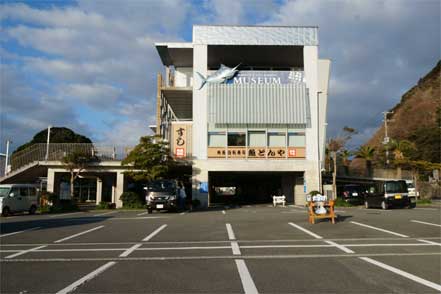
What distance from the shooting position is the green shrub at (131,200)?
28.3 m

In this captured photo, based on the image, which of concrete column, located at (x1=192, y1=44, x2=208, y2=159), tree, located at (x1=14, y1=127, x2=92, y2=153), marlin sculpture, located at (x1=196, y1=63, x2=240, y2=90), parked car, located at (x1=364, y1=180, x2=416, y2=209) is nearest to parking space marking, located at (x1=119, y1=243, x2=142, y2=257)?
parked car, located at (x1=364, y1=180, x2=416, y2=209)

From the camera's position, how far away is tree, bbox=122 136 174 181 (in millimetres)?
26328

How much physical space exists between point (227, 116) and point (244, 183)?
707 inches

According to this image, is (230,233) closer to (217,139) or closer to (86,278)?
(86,278)

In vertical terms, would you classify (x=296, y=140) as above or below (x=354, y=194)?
above

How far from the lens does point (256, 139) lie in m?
31.2

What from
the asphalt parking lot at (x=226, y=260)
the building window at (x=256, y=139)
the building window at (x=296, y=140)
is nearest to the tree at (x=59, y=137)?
the building window at (x=256, y=139)

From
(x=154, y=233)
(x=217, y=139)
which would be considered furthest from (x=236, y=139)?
(x=154, y=233)

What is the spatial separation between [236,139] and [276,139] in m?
3.23

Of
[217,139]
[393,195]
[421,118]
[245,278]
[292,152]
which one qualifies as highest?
[421,118]

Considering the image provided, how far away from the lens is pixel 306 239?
1052 cm

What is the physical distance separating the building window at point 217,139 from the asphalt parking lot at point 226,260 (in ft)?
60.2

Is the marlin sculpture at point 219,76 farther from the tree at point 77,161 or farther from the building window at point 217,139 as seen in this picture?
the tree at point 77,161

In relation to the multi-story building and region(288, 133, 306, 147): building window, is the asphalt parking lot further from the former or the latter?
region(288, 133, 306, 147): building window
